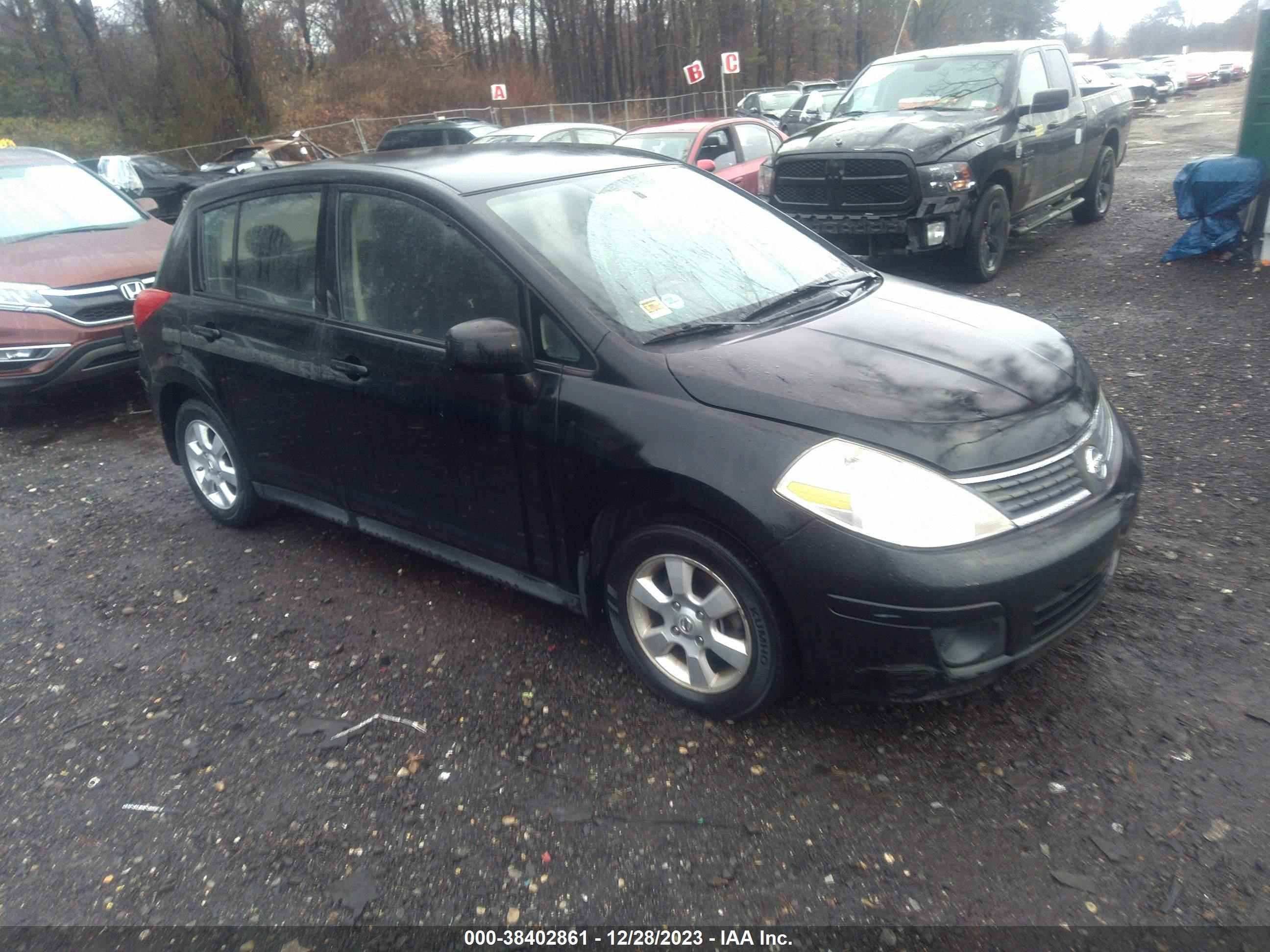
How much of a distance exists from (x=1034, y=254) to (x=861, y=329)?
7620 millimetres

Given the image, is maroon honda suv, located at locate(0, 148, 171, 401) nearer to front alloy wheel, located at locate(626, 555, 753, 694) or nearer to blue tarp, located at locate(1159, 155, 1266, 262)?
front alloy wheel, located at locate(626, 555, 753, 694)

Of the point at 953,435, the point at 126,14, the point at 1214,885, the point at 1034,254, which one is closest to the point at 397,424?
the point at 953,435

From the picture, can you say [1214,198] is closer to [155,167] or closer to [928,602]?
[928,602]

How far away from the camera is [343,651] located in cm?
392

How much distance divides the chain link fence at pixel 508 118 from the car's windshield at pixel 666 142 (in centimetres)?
1514

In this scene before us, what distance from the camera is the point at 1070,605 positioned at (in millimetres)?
2945

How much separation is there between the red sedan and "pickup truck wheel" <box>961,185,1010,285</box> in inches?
113

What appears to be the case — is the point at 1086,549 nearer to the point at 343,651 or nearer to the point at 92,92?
the point at 343,651

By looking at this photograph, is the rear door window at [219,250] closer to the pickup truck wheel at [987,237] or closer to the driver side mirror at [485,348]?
the driver side mirror at [485,348]

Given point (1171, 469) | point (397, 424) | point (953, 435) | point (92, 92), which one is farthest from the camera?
point (92, 92)

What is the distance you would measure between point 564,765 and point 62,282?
6075 millimetres

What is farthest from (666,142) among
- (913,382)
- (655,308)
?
(913,382)

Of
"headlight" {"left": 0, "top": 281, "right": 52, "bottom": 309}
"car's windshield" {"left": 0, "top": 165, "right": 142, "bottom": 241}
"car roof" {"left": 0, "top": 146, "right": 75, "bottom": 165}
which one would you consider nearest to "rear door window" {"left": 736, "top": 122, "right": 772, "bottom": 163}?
"car's windshield" {"left": 0, "top": 165, "right": 142, "bottom": 241}

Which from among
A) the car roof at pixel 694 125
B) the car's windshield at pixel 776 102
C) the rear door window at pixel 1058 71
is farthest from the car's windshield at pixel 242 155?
the rear door window at pixel 1058 71
